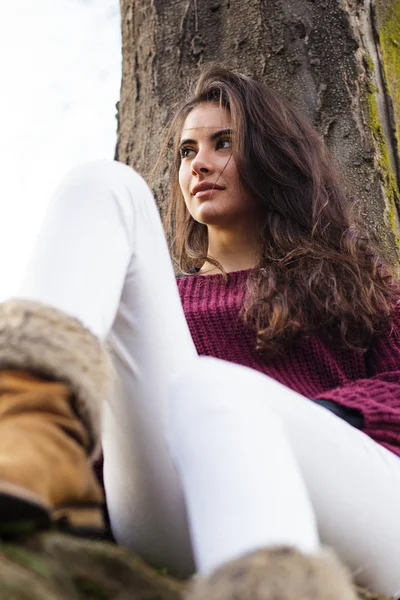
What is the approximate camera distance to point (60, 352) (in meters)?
0.87

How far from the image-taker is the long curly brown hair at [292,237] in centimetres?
170

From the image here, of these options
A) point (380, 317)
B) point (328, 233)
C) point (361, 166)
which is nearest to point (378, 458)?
point (380, 317)

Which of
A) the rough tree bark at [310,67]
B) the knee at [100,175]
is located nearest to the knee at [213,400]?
the knee at [100,175]

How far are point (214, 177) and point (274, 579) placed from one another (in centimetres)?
141

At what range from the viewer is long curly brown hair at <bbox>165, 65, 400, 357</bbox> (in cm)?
170

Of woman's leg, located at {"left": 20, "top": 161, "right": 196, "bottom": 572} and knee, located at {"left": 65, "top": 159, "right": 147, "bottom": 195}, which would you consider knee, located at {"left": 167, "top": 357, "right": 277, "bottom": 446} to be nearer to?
woman's leg, located at {"left": 20, "top": 161, "right": 196, "bottom": 572}

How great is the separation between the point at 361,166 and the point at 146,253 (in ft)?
4.56

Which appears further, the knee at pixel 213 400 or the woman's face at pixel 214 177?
the woman's face at pixel 214 177

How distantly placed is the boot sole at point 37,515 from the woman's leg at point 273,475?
4.4 inches

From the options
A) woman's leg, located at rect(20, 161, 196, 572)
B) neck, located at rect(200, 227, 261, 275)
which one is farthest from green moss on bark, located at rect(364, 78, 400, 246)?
woman's leg, located at rect(20, 161, 196, 572)

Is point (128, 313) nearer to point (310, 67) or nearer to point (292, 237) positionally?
point (292, 237)

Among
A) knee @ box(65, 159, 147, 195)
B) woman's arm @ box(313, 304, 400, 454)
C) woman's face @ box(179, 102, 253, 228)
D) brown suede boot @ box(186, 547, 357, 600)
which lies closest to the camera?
brown suede boot @ box(186, 547, 357, 600)

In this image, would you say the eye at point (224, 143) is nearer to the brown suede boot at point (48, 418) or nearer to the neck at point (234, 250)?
the neck at point (234, 250)

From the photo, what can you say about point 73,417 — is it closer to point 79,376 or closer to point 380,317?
point 79,376
